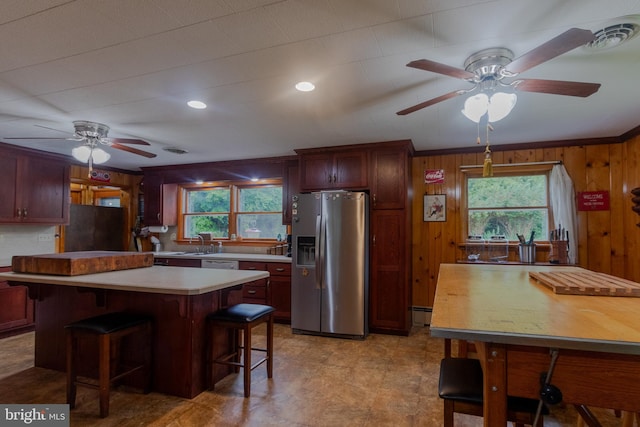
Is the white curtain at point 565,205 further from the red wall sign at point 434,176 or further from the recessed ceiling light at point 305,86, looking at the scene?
the recessed ceiling light at point 305,86

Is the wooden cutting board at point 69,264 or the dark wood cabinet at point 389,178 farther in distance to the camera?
the dark wood cabinet at point 389,178

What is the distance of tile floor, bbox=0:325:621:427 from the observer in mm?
2121

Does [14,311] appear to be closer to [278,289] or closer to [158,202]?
[158,202]

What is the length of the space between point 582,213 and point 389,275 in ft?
7.39

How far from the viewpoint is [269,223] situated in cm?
519

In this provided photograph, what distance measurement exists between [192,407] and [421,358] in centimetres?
203

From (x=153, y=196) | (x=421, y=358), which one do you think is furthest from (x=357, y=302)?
(x=153, y=196)

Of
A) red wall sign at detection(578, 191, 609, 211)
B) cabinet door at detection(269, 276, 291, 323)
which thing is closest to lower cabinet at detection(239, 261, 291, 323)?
cabinet door at detection(269, 276, 291, 323)

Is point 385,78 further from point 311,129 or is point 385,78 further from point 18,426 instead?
point 18,426

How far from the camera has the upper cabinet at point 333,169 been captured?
4.02 m

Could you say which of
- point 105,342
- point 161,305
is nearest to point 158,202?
point 161,305

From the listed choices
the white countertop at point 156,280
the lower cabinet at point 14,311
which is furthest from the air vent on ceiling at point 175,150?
the lower cabinet at point 14,311

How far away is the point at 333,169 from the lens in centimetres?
413

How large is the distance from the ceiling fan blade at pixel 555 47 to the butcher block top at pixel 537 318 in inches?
42.5
